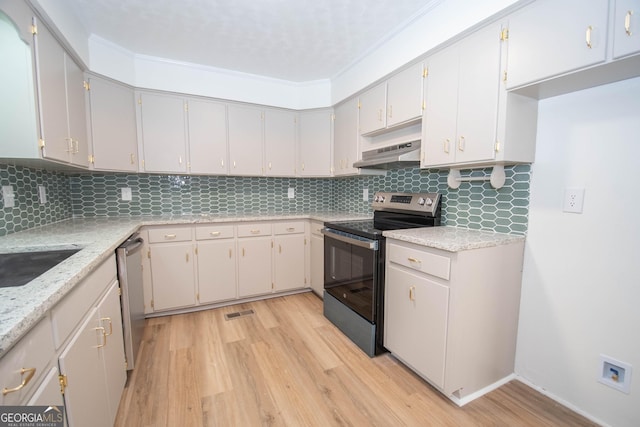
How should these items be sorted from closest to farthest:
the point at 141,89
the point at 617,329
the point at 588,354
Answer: the point at 617,329, the point at 588,354, the point at 141,89

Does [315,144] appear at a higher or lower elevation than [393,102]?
lower

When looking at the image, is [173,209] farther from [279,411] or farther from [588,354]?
[588,354]

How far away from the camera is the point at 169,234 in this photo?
2.58 meters

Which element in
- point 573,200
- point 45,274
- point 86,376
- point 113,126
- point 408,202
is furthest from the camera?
point 113,126

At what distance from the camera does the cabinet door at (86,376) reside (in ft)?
2.93

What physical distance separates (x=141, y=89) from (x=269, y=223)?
1764mm

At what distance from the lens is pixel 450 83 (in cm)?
176

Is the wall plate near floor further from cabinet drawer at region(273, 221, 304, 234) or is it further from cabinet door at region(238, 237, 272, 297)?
cabinet door at region(238, 237, 272, 297)

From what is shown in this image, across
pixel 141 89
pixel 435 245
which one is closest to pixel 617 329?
pixel 435 245

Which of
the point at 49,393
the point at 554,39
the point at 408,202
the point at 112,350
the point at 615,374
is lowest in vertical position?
the point at 615,374

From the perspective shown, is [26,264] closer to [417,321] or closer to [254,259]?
[254,259]

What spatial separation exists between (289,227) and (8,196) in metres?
2.10

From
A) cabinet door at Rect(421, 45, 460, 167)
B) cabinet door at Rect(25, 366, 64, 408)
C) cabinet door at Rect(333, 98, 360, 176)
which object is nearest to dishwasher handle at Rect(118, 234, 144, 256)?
cabinet door at Rect(25, 366, 64, 408)

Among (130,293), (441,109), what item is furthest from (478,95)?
(130,293)
